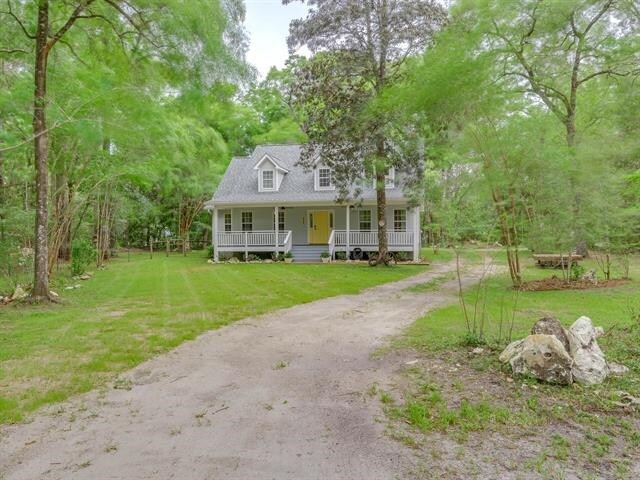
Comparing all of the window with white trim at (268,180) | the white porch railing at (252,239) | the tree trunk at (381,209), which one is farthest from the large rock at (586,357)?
the window with white trim at (268,180)

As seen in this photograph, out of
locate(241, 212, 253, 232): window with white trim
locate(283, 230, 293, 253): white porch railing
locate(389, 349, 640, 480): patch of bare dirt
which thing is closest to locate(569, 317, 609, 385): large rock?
locate(389, 349, 640, 480): patch of bare dirt

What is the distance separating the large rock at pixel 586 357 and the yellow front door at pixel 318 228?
16105 millimetres

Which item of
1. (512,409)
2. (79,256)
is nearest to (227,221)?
(79,256)

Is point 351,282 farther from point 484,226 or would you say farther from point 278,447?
point 278,447

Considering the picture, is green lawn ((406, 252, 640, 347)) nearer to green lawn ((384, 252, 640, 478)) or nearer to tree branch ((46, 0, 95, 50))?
green lawn ((384, 252, 640, 478))

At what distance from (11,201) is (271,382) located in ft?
37.6

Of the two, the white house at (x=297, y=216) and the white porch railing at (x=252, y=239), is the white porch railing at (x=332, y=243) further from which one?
the white porch railing at (x=252, y=239)

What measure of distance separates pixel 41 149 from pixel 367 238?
13.4m

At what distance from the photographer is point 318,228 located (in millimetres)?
20312

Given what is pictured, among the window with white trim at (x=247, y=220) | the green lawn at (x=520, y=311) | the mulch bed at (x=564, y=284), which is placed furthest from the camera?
the window with white trim at (x=247, y=220)

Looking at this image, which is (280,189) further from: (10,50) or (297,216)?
(10,50)

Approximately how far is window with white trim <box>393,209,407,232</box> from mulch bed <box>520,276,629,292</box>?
8355 millimetres

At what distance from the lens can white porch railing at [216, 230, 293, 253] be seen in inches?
758

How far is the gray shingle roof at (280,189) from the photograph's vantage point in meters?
18.7
